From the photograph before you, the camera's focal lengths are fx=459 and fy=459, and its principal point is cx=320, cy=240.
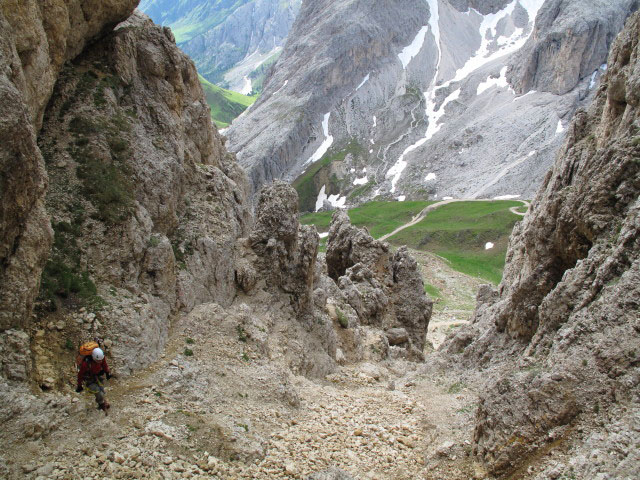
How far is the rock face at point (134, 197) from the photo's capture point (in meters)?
17.5

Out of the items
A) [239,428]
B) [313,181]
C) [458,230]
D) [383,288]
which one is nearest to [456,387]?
[239,428]

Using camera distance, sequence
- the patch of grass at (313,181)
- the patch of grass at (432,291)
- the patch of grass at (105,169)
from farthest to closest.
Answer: the patch of grass at (313,181)
the patch of grass at (432,291)
the patch of grass at (105,169)

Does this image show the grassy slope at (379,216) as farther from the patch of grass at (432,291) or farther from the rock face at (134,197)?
the rock face at (134,197)

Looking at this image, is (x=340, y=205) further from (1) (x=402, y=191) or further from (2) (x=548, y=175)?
(2) (x=548, y=175)

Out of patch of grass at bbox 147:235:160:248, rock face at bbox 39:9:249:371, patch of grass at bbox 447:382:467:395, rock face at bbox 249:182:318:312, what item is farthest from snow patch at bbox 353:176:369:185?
patch of grass at bbox 147:235:160:248

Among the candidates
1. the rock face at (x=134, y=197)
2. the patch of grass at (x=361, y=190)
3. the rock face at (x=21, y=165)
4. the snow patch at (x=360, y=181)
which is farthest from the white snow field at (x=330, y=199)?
the rock face at (x=21, y=165)

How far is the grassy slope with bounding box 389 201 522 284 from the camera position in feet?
300

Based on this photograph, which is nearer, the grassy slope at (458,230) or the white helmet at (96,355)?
the white helmet at (96,355)

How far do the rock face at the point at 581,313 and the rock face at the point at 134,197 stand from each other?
42.4 feet

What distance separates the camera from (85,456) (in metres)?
11.5

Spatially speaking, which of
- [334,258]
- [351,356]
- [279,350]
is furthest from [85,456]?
[334,258]

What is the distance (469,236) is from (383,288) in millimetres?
69441

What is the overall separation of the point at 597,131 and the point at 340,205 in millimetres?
154961

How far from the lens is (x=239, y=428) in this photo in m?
14.6
